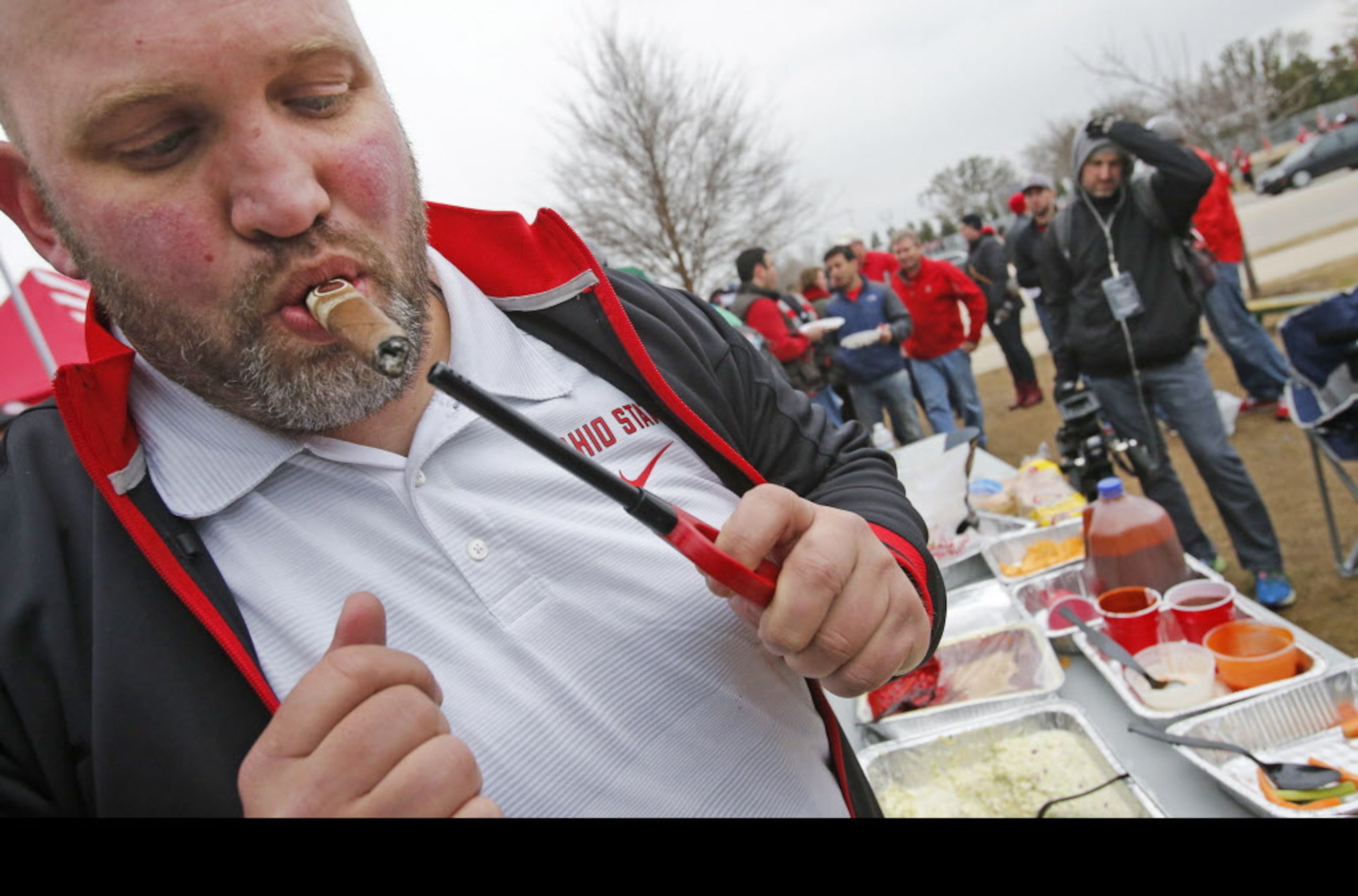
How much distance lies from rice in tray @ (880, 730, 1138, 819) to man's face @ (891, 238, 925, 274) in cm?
609

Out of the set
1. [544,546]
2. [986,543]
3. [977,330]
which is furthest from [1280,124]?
[544,546]

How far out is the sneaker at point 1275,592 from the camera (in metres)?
3.65

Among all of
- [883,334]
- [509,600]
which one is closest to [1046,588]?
[509,600]

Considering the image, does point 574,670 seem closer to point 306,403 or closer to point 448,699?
point 448,699

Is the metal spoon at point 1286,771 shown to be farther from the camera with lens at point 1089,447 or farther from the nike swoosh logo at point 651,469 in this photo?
the camera with lens at point 1089,447

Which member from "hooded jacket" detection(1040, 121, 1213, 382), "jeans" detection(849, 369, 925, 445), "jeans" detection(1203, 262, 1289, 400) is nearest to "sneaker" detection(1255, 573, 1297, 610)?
"hooded jacket" detection(1040, 121, 1213, 382)

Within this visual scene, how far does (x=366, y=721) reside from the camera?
608 mm

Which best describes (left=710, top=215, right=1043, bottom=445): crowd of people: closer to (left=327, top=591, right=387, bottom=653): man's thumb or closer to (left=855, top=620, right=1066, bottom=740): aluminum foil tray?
(left=855, top=620, right=1066, bottom=740): aluminum foil tray

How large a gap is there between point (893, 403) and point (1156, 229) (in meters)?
3.43

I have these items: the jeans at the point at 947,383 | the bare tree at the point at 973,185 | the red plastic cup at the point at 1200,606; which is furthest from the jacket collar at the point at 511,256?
the bare tree at the point at 973,185

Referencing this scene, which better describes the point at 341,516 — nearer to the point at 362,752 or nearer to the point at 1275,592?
the point at 362,752

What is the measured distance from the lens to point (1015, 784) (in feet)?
6.49

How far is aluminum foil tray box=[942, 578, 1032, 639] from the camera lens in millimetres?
2770
